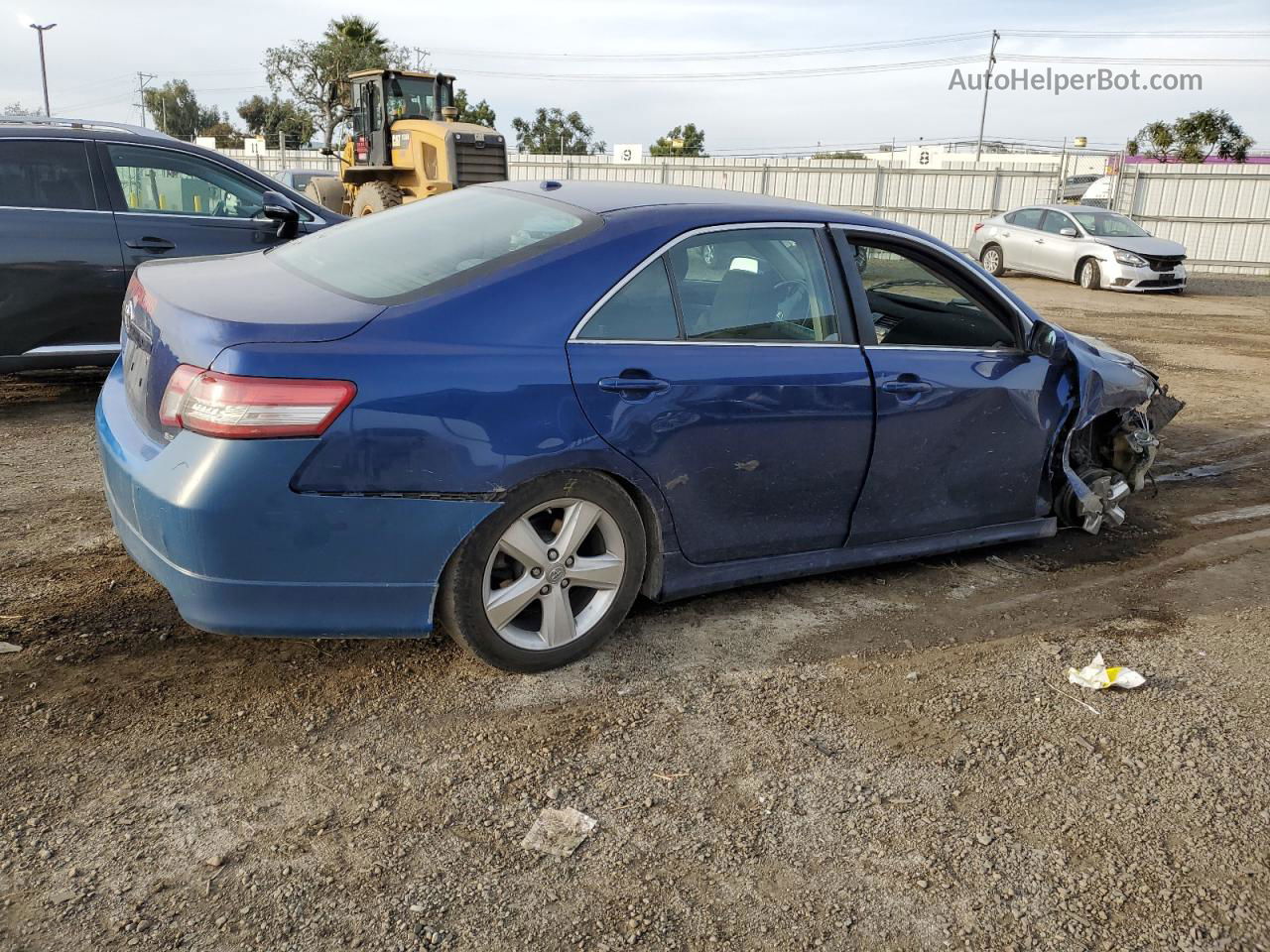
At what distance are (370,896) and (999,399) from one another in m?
3.11

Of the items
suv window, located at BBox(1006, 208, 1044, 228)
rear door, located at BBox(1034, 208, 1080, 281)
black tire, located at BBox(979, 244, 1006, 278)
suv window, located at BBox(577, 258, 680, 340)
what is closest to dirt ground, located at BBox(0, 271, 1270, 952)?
suv window, located at BBox(577, 258, 680, 340)

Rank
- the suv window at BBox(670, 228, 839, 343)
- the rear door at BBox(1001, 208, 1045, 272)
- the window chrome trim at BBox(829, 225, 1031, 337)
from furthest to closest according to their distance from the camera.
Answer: the rear door at BBox(1001, 208, 1045, 272) → the window chrome trim at BBox(829, 225, 1031, 337) → the suv window at BBox(670, 228, 839, 343)

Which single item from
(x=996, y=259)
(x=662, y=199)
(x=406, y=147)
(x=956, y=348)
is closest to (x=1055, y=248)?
(x=996, y=259)

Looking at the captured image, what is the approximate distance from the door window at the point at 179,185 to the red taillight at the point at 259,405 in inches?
164

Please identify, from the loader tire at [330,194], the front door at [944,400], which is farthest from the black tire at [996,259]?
the front door at [944,400]

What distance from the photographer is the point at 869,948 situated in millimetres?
2330

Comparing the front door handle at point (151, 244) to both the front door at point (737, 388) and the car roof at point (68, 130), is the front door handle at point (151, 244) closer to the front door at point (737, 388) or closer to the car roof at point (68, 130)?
the car roof at point (68, 130)

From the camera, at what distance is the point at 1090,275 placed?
18.4 m

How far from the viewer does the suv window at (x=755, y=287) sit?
3.59m

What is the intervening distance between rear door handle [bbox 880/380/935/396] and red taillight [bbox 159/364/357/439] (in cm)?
203

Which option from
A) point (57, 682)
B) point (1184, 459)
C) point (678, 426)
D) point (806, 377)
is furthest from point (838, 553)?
point (1184, 459)

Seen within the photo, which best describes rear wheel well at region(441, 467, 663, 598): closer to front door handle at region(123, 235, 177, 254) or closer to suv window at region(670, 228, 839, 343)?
suv window at region(670, 228, 839, 343)

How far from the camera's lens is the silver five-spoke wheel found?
3.23 m

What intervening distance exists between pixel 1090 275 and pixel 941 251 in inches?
628
